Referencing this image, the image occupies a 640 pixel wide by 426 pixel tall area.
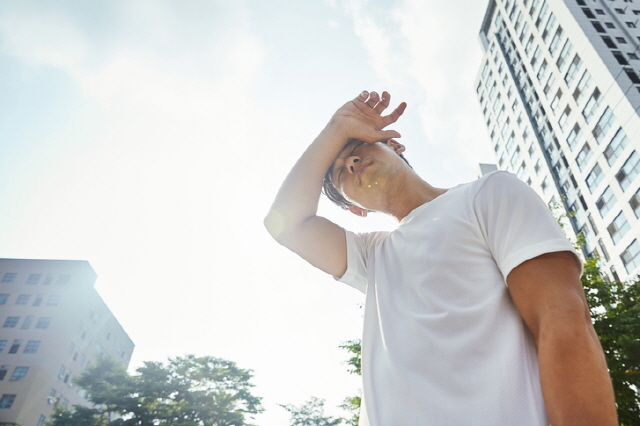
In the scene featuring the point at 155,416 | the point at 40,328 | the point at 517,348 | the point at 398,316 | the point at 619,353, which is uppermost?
the point at 40,328

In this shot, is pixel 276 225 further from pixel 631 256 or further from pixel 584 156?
pixel 584 156

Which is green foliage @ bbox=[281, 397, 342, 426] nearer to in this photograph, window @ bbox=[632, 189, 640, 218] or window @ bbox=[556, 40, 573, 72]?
window @ bbox=[632, 189, 640, 218]

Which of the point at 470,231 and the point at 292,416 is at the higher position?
the point at 292,416

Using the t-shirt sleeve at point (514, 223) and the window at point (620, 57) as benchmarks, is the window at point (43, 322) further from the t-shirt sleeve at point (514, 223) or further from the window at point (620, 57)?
the window at point (620, 57)

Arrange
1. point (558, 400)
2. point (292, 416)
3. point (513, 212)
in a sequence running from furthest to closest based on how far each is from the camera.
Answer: point (292, 416), point (513, 212), point (558, 400)

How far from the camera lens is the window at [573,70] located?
34688mm

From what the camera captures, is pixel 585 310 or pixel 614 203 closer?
pixel 585 310

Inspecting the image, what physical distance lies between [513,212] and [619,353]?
12.1 meters

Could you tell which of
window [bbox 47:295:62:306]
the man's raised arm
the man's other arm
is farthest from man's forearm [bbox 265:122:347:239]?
window [bbox 47:295:62:306]

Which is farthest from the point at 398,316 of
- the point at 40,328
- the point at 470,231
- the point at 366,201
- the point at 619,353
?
the point at 40,328

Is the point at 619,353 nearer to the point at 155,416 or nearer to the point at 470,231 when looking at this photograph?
the point at 470,231

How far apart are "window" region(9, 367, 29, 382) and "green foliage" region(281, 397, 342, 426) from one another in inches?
1183

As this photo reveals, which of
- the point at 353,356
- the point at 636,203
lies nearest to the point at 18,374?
the point at 353,356

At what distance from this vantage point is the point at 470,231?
3.94ft
